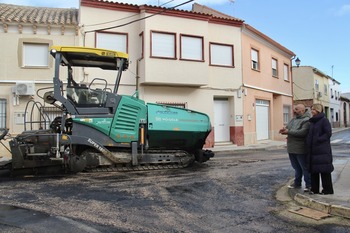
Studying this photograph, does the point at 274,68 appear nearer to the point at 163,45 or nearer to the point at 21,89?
the point at 163,45

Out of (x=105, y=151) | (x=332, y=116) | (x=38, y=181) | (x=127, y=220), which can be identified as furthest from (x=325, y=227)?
(x=332, y=116)

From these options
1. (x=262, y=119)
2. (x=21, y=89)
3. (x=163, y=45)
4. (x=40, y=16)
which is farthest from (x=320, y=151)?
(x=262, y=119)

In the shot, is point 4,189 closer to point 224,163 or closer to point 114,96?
point 114,96

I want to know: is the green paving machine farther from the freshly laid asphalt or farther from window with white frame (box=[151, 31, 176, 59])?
window with white frame (box=[151, 31, 176, 59])

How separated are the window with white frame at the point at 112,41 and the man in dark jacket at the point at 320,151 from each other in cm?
1125

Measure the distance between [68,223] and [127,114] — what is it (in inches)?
183

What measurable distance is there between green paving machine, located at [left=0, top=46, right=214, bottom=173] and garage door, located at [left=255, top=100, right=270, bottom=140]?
1169cm

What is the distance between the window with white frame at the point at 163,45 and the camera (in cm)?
1551

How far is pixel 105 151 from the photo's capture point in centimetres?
875

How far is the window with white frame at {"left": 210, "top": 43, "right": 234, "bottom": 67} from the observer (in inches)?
690

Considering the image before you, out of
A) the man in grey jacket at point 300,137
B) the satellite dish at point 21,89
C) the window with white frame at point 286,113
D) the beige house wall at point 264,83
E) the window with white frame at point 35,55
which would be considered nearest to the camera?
the man in grey jacket at point 300,137

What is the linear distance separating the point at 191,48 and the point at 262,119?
7.71 meters

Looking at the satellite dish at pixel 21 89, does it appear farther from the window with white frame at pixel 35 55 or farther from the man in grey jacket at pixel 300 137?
the man in grey jacket at pixel 300 137

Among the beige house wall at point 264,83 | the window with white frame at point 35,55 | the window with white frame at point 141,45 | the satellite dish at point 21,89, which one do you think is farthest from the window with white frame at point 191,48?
the satellite dish at point 21,89
